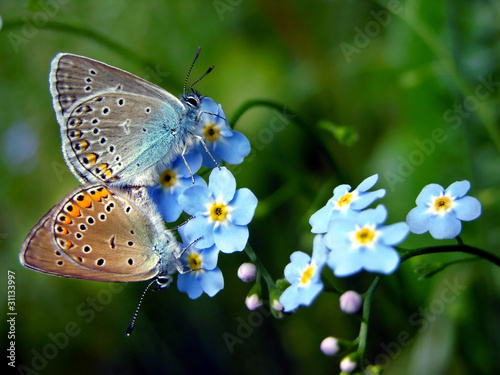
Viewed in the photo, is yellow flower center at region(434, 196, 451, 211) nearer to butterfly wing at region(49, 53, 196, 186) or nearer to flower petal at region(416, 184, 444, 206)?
flower petal at region(416, 184, 444, 206)

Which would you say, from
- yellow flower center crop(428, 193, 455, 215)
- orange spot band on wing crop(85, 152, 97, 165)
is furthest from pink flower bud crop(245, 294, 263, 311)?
orange spot band on wing crop(85, 152, 97, 165)

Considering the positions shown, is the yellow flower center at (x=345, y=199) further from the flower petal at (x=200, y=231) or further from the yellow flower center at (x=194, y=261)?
the yellow flower center at (x=194, y=261)

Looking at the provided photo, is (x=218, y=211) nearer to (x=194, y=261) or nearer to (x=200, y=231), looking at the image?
(x=200, y=231)

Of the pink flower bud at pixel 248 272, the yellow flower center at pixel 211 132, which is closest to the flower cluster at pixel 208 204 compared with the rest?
the yellow flower center at pixel 211 132

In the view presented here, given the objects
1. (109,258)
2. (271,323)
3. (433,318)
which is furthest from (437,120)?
(109,258)

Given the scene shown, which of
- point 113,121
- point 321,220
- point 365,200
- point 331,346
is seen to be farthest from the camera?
point 113,121

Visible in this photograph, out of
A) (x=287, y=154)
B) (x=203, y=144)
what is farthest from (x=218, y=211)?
(x=287, y=154)
